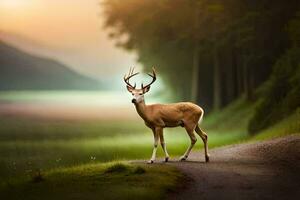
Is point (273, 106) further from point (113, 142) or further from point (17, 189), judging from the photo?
point (17, 189)

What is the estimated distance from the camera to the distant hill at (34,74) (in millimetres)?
19453

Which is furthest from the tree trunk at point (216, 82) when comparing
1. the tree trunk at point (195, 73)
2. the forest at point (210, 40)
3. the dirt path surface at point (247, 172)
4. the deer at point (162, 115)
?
the deer at point (162, 115)

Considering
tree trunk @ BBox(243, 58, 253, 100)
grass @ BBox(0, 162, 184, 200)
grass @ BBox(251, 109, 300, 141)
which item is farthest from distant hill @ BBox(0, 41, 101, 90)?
grass @ BBox(0, 162, 184, 200)

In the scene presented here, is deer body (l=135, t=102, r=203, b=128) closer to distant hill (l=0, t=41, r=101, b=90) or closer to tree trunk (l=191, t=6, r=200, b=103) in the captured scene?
distant hill (l=0, t=41, r=101, b=90)

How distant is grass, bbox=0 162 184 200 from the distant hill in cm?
985

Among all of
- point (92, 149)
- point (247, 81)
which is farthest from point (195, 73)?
point (92, 149)

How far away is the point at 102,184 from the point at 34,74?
14407 mm

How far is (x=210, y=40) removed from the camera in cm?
2059

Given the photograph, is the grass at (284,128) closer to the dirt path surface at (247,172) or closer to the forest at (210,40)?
the dirt path surface at (247,172)

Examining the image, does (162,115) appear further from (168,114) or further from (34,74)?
(34,74)

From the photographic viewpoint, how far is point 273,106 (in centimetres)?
1700

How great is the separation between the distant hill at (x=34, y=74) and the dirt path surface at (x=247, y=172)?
867 centimetres

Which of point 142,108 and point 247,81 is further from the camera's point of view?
point 247,81

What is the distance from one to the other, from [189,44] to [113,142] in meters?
6.50
